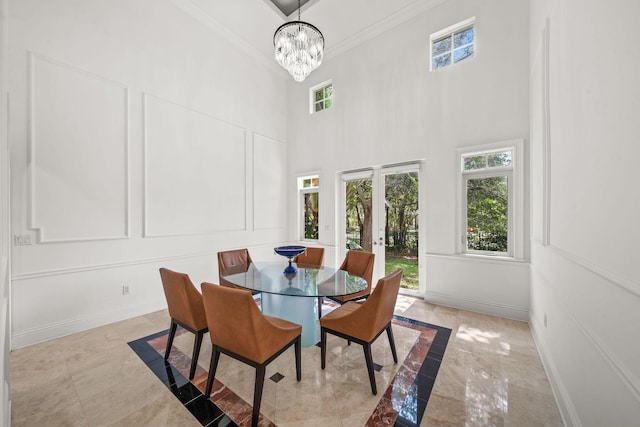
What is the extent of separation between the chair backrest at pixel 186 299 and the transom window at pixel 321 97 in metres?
4.32

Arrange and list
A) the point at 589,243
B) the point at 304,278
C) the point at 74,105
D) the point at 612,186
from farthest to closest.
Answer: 1. the point at 74,105
2. the point at 304,278
3. the point at 589,243
4. the point at 612,186

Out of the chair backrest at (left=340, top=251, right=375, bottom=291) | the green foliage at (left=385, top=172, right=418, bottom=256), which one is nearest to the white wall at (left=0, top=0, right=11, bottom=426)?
the chair backrest at (left=340, top=251, right=375, bottom=291)

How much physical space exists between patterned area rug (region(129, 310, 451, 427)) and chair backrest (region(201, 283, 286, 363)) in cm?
42

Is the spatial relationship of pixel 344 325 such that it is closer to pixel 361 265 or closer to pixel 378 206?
pixel 361 265

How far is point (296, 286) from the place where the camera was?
2.29 m

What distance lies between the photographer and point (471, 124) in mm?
3533

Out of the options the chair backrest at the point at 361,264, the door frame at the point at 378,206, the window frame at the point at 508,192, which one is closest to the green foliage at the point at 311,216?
the door frame at the point at 378,206

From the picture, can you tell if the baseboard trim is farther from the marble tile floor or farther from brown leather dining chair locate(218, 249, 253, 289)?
brown leather dining chair locate(218, 249, 253, 289)

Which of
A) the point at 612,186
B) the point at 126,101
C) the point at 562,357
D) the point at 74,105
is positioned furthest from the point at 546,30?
the point at 74,105

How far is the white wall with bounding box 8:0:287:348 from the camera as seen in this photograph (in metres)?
2.70

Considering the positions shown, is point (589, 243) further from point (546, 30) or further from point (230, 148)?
point (230, 148)

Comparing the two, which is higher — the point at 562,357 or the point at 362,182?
the point at 362,182

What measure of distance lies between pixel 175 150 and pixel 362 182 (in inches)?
124

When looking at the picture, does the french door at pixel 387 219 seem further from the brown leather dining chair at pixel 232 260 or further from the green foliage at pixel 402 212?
the brown leather dining chair at pixel 232 260
